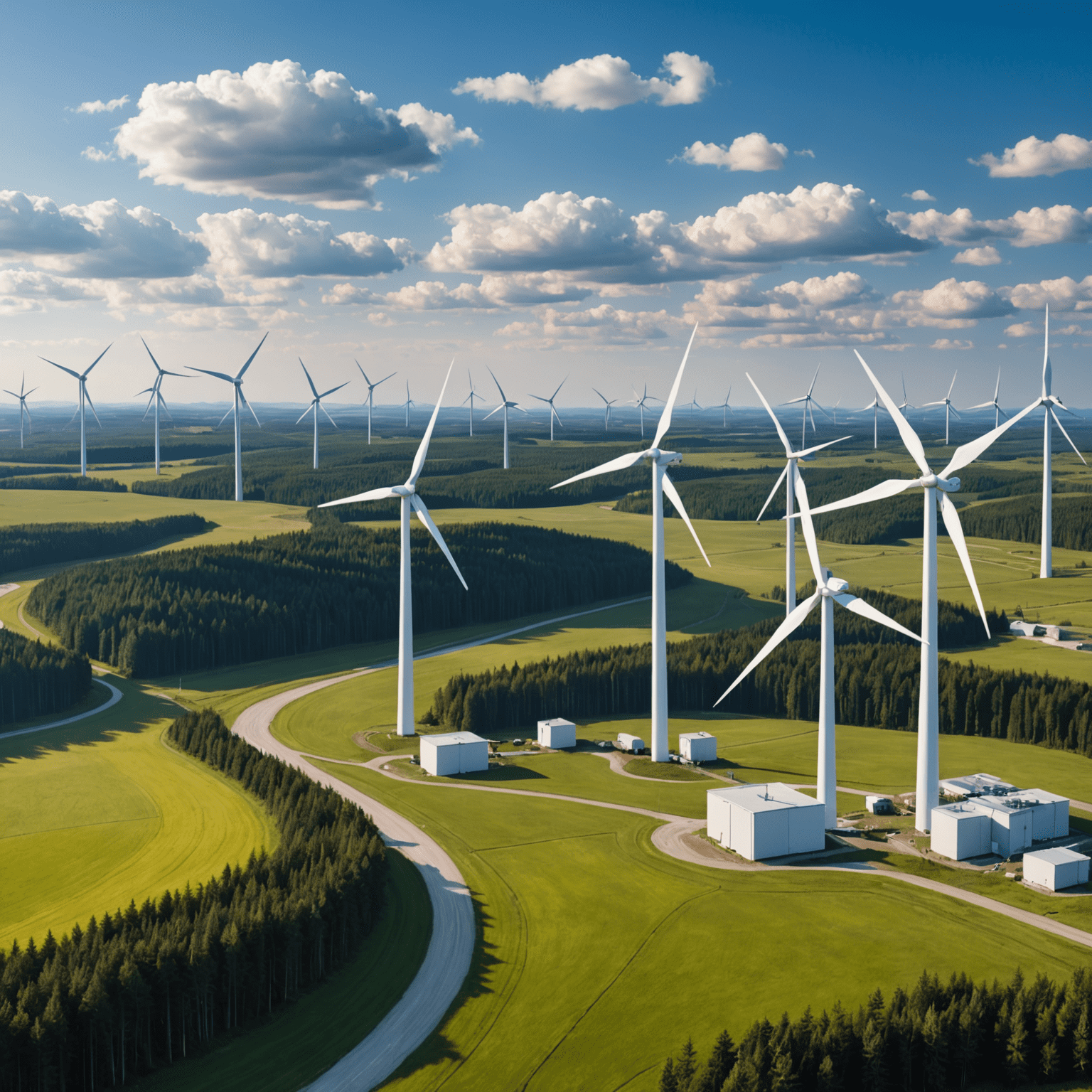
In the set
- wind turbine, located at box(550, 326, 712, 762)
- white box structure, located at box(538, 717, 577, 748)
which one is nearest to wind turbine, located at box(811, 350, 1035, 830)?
wind turbine, located at box(550, 326, 712, 762)

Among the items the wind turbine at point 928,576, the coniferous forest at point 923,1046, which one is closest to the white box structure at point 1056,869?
the wind turbine at point 928,576

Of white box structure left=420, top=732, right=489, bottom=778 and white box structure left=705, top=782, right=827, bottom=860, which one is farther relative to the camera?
white box structure left=420, top=732, right=489, bottom=778

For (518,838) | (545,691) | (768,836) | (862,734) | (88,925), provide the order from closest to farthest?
(88,925) → (768,836) → (518,838) → (862,734) → (545,691)

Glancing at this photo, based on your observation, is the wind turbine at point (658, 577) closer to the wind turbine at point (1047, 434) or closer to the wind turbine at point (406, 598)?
the wind turbine at point (406, 598)

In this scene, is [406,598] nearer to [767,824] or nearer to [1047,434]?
[767,824]

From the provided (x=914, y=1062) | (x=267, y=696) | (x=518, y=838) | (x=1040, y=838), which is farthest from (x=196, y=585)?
(x=914, y=1062)

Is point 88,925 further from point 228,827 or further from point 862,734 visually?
point 862,734

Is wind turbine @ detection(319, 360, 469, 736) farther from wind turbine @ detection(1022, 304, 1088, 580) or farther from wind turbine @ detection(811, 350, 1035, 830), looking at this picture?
wind turbine @ detection(1022, 304, 1088, 580)
